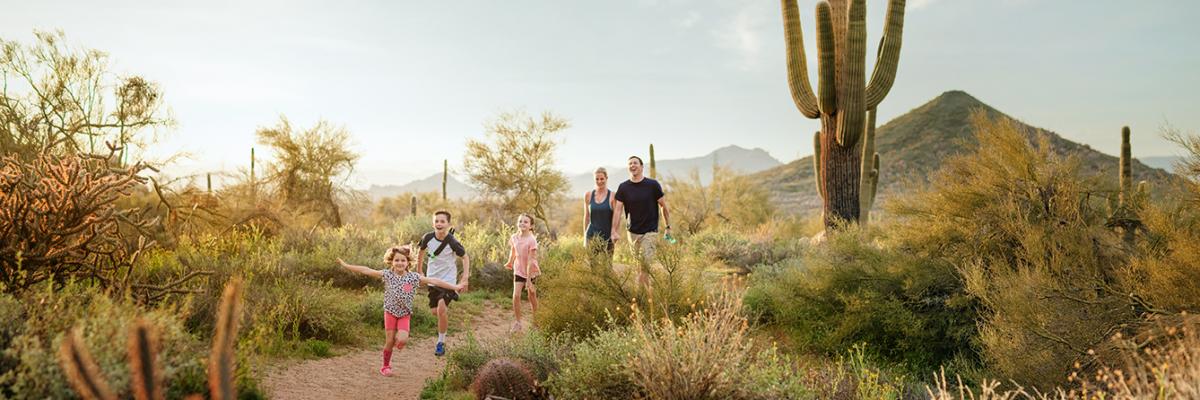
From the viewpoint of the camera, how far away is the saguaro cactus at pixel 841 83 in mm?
12258

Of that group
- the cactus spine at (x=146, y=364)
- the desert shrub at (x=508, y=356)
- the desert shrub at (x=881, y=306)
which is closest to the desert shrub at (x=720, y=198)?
the desert shrub at (x=881, y=306)

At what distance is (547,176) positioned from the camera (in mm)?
25734

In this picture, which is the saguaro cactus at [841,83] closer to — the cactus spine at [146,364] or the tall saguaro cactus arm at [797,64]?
the tall saguaro cactus arm at [797,64]

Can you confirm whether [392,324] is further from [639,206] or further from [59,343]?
[639,206]

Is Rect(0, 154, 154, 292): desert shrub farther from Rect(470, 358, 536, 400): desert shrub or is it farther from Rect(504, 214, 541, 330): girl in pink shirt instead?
Rect(504, 214, 541, 330): girl in pink shirt

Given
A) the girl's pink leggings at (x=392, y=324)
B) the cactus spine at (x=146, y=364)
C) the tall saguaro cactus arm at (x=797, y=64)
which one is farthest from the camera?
the tall saguaro cactus arm at (x=797, y=64)

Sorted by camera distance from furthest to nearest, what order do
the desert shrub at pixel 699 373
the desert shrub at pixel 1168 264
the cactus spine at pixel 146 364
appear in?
the desert shrub at pixel 1168 264 < the desert shrub at pixel 699 373 < the cactus spine at pixel 146 364

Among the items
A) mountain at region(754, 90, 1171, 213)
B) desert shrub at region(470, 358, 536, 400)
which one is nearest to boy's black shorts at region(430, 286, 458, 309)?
desert shrub at region(470, 358, 536, 400)

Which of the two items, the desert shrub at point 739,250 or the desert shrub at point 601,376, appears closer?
the desert shrub at point 601,376

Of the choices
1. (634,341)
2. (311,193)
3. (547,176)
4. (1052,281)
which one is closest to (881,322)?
(1052,281)

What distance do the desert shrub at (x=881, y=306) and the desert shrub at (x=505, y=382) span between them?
13.9ft

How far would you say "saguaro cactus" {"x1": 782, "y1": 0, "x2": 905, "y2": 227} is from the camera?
40.2ft

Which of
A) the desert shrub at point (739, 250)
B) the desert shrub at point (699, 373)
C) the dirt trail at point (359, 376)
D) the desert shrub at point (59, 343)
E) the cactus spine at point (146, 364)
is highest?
the cactus spine at point (146, 364)

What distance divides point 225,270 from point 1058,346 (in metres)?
9.10
